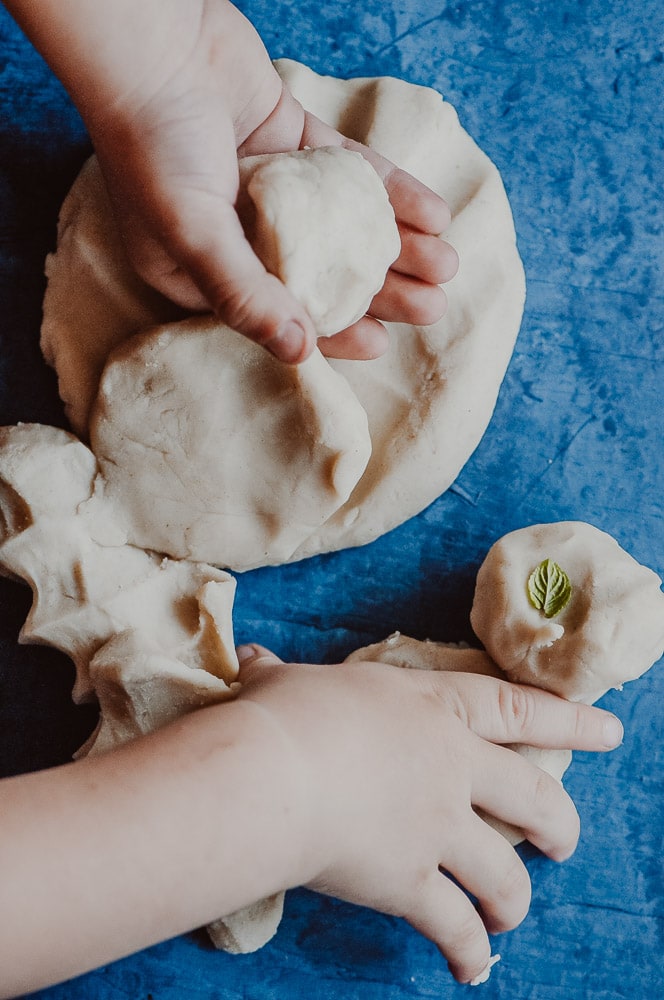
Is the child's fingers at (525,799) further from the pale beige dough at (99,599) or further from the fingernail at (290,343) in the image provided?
the fingernail at (290,343)

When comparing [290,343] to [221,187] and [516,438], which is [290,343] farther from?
[516,438]

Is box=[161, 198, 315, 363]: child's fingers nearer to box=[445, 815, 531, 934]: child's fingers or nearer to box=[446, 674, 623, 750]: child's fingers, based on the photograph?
box=[446, 674, 623, 750]: child's fingers

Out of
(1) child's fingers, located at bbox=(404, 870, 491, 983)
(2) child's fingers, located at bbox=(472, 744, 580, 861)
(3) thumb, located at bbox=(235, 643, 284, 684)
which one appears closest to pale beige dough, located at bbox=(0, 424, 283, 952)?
(3) thumb, located at bbox=(235, 643, 284, 684)

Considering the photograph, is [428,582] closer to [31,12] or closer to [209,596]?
[209,596]

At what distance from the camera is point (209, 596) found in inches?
43.0

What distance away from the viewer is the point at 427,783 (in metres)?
0.99

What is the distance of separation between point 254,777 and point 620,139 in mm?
993

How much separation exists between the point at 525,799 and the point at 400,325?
0.58 metres

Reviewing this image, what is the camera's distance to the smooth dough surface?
3.58 feet

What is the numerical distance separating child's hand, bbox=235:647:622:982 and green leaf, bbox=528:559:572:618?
0.33 ft

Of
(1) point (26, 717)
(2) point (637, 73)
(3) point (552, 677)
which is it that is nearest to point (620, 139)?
(2) point (637, 73)

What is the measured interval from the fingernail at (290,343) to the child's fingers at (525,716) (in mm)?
441

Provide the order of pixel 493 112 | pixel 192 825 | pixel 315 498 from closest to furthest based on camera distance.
Result: pixel 192 825, pixel 315 498, pixel 493 112

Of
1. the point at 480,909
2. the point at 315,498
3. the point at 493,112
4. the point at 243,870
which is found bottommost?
the point at 480,909
